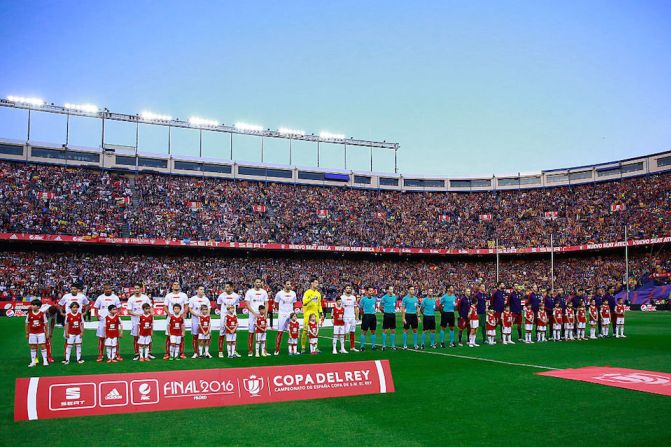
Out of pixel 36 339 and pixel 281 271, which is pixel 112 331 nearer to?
pixel 36 339

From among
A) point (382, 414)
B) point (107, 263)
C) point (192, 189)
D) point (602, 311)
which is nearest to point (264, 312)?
point (382, 414)

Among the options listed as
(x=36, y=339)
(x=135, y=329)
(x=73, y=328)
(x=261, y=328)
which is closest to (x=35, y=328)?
(x=36, y=339)

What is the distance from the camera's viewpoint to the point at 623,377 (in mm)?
12367

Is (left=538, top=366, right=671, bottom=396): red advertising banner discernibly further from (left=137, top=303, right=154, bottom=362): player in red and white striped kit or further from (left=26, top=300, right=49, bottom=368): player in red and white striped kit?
(left=26, top=300, right=49, bottom=368): player in red and white striped kit

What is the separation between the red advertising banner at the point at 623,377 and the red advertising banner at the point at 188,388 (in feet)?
15.6

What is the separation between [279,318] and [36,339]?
6867mm

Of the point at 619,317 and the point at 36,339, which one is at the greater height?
the point at 36,339

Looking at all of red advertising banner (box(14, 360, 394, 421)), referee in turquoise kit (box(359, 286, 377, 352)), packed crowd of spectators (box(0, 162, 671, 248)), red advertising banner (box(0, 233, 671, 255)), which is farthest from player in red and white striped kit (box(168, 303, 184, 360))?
packed crowd of spectators (box(0, 162, 671, 248))

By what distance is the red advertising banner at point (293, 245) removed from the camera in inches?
1741

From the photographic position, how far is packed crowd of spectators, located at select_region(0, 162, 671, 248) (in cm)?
4744

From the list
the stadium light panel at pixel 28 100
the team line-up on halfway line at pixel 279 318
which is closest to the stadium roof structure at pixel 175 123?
the stadium light panel at pixel 28 100

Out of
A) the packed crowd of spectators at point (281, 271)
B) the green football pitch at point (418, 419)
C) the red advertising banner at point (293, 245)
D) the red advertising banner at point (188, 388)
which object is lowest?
the green football pitch at point (418, 419)

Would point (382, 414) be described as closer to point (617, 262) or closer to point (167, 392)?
point (167, 392)

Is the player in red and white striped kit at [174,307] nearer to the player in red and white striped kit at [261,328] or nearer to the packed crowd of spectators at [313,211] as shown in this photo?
the player in red and white striped kit at [261,328]
